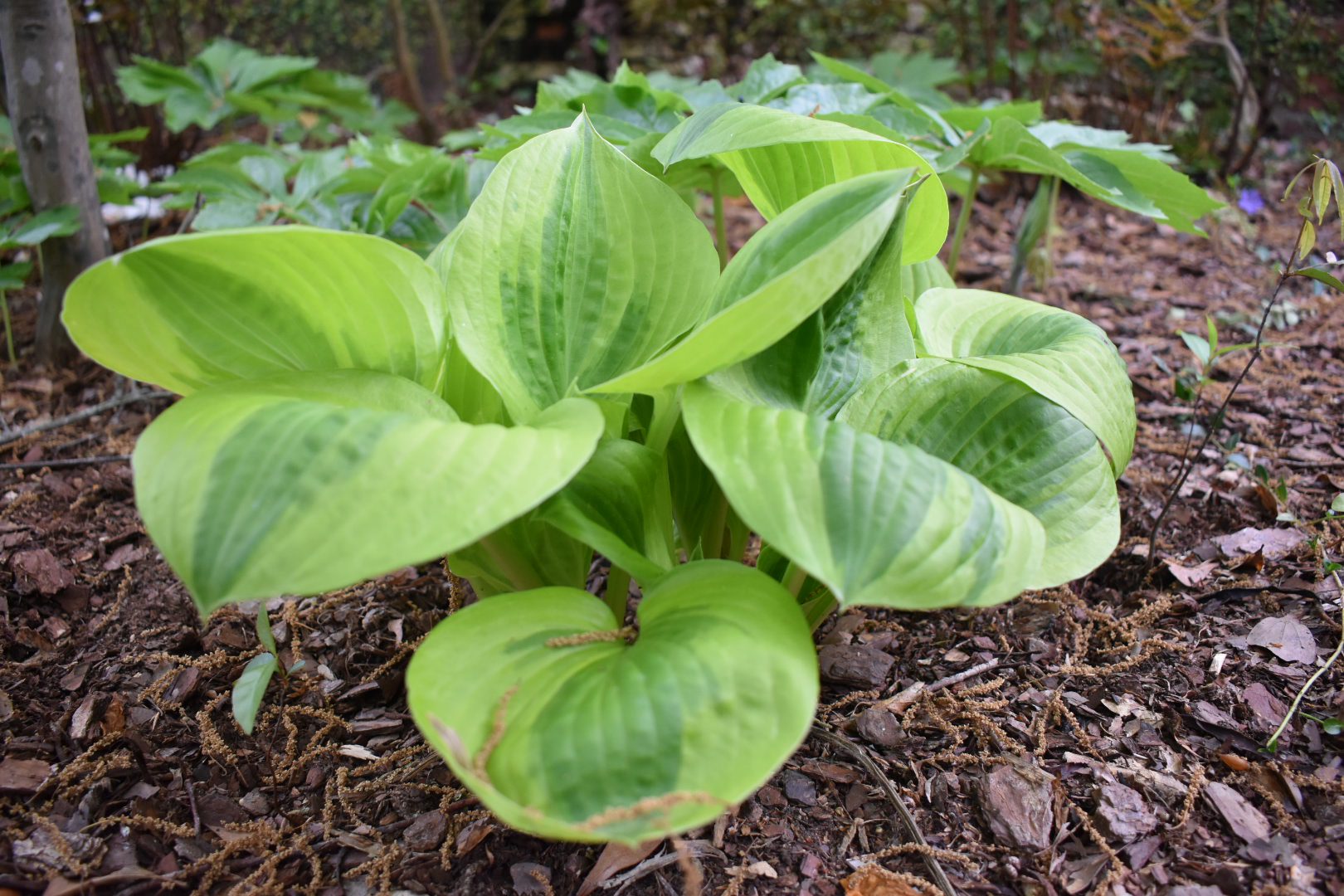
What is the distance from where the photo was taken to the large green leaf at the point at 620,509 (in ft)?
3.07

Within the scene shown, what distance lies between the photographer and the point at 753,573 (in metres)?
0.89

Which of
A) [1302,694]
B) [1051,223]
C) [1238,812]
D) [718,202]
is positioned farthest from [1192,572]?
[1051,223]

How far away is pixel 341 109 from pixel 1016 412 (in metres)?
3.25

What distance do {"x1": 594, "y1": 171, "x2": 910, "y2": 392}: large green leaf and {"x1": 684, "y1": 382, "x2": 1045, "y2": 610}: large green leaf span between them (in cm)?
7

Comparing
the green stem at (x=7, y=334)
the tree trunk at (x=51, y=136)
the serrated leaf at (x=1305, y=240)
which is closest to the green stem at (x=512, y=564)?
the serrated leaf at (x=1305, y=240)

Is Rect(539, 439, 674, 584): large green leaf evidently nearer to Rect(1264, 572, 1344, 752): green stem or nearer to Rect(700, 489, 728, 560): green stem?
Rect(700, 489, 728, 560): green stem

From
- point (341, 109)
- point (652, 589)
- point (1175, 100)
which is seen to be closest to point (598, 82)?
point (652, 589)

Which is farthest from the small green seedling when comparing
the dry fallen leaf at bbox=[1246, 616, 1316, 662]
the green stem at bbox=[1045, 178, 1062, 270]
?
the green stem at bbox=[1045, 178, 1062, 270]

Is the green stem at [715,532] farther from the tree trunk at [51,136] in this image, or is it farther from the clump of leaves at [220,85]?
the clump of leaves at [220,85]

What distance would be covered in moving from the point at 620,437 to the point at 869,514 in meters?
0.45

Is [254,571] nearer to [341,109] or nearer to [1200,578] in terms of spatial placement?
[1200,578]

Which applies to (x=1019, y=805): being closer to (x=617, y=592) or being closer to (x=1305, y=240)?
(x=617, y=592)

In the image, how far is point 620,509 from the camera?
102 centimetres

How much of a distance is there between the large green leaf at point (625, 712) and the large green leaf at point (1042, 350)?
→ 16.2 inches
